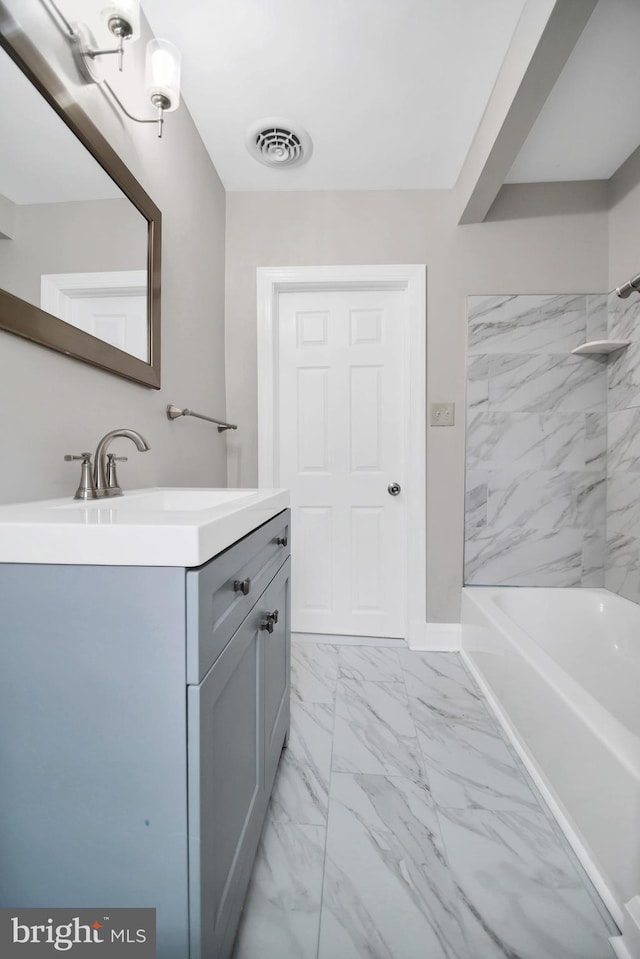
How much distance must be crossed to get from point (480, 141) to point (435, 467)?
138 centimetres

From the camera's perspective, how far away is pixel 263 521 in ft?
3.04

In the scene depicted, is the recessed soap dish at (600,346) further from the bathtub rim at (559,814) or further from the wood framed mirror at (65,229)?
the wood framed mirror at (65,229)

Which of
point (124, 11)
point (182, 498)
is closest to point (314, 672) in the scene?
point (182, 498)

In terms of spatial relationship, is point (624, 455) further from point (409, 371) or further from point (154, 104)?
point (154, 104)

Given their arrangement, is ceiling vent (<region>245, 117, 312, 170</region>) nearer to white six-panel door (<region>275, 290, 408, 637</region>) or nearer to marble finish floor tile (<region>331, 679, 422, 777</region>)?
white six-panel door (<region>275, 290, 408, 637</region>)

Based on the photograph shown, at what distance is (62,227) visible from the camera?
3.08ft

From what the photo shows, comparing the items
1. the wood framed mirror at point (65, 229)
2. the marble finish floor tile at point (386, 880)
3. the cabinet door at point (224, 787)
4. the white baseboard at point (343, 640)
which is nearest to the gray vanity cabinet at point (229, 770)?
the cabinet door at point (224, 787)

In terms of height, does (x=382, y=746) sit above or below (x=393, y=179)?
below

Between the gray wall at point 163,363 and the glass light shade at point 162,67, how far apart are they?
0.32 ft

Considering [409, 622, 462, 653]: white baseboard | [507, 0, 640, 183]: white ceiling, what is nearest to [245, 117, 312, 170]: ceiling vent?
[507, 0, 640, 183]: white ceiling

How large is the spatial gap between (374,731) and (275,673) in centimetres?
61

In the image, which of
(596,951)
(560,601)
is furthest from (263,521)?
(560,601)

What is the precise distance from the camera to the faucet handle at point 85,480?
94 centimetres

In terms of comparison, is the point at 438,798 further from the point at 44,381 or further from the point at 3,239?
the point at 3,239
